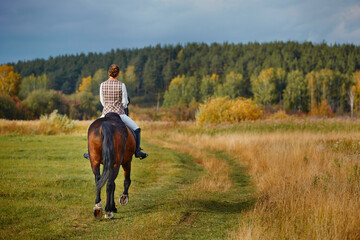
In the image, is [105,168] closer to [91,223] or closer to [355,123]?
[91,223]

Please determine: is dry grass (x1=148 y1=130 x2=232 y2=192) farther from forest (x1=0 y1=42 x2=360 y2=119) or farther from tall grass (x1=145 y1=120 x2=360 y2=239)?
forest (x1=0 y1=42 x2=360 y2=119)

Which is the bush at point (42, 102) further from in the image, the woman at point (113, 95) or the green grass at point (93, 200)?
the woman at point (113, 95)

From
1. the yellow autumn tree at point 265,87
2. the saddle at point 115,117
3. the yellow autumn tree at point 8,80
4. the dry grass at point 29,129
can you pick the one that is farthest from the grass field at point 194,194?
the yellow autumn tree at point 8,80

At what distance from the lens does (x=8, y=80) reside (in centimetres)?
8956

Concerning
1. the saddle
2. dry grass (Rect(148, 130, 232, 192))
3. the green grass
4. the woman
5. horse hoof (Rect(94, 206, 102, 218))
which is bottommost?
dry grass (Rect(148, 130, 232, 192))

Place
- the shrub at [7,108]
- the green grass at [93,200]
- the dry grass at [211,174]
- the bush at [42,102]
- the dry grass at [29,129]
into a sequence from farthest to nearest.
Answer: the bush at [42,102]
the shrub at [7,108]
the dry grass at [29,129]
the dry grass at [211,174]
the green grass at [93,200]

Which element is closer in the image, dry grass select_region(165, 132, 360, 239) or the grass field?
dry grass select_region(165, 132, 360, 239)

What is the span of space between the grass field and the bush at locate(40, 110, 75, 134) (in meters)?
6.60

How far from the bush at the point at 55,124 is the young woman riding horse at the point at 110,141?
18.5 meters

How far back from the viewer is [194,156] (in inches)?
725

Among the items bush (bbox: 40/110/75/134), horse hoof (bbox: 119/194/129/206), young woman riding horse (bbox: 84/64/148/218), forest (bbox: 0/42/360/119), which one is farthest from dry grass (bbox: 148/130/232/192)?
forest (bbox: 0/42/360/119)

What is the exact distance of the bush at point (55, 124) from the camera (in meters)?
25.0

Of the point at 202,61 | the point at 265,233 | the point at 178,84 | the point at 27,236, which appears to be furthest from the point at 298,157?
the point at 202,61

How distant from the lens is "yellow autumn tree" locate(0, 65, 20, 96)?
87750 mm
